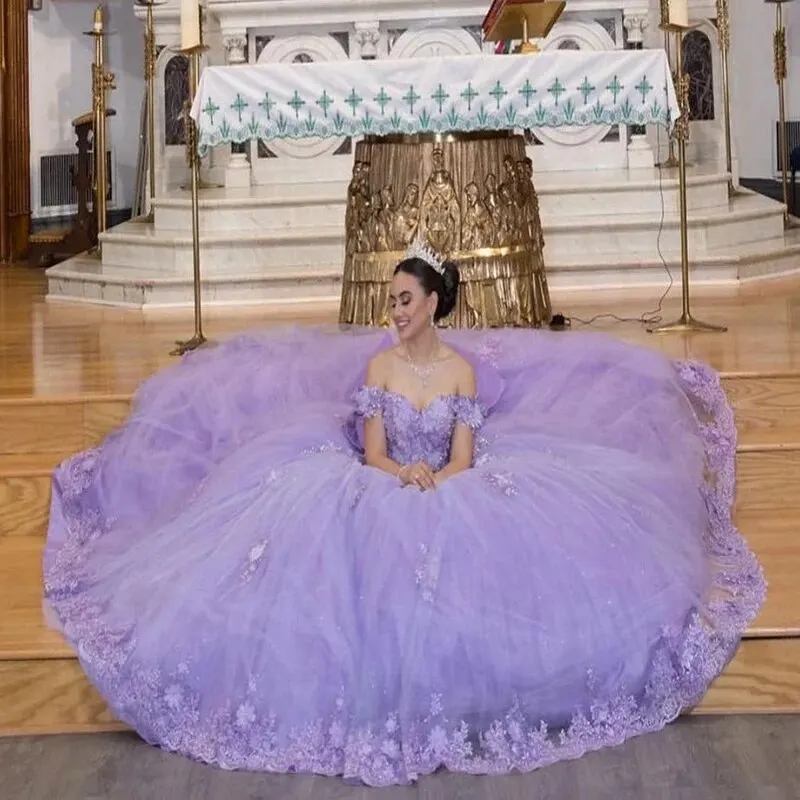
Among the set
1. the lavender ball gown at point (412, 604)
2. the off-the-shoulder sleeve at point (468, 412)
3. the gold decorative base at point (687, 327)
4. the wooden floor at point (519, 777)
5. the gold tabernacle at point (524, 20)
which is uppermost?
the gold tabernacle at point (524, 20)

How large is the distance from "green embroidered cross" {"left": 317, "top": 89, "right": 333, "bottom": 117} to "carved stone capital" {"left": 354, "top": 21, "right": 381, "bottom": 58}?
3.66 meters

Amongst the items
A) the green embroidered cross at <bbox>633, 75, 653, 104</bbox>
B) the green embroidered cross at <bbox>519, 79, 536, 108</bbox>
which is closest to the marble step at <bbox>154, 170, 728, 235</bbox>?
the green embroidered cross at <bbox>633, 75, 653, 104</bbox>

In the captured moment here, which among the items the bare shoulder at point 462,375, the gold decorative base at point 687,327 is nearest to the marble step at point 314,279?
the gold decorative base at point 687,327

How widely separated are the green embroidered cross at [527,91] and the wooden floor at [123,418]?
1060 mm

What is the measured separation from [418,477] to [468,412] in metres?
0.39

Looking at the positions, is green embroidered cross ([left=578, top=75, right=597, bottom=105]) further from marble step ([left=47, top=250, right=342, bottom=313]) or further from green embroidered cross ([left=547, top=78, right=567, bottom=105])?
marble step ([left=47, top=250, right=342, bottom=313])

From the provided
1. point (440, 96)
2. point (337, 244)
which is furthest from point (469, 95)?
point (337, 244)

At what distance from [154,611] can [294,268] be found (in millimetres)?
4357

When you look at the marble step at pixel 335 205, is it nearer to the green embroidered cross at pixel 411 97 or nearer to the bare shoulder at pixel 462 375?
the green embroidered cross at pixel 411 97

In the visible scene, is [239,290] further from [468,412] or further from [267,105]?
[468,412]

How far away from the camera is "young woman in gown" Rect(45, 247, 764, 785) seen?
371 centimetres

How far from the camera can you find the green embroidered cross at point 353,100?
19.2ft

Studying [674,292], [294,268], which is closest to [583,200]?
[674,292]

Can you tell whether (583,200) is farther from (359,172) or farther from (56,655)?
(56,655)
